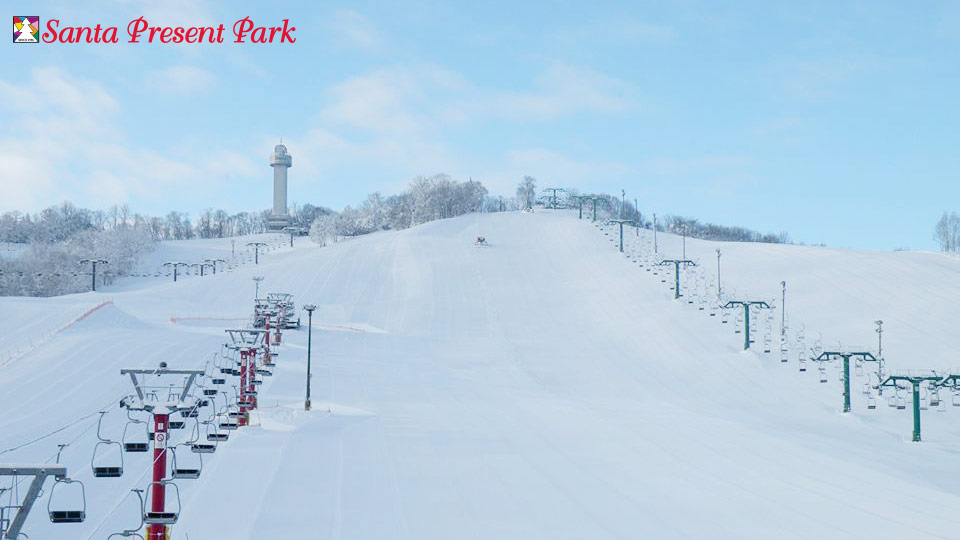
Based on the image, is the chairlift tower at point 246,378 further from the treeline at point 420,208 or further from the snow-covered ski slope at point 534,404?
the treeline at point 420,208

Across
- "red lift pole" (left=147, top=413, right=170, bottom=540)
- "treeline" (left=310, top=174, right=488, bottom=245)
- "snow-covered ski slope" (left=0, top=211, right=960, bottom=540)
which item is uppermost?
"treeline" (left=310, top=174, right=488, bottom=245)

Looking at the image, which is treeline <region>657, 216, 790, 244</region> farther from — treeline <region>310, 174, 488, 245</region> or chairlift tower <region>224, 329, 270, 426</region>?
chairlift tower <region>224, 329, 270, 426</region>

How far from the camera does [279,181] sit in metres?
152

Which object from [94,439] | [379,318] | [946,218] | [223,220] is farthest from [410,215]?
[94,439]

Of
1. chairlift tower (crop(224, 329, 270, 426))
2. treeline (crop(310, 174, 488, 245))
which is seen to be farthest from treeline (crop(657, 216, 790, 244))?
chairlift tower (crop(224, 329, 270, 426))

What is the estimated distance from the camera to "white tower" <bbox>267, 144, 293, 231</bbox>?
497ft

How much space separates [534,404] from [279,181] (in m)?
126

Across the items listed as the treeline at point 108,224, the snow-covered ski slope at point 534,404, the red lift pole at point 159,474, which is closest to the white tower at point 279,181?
the treeline at point 108,224

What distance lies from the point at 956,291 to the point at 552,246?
37.6 meters

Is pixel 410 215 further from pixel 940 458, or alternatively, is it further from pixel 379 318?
pixel 940 458

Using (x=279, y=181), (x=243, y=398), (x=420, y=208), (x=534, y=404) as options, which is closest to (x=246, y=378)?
(x=243, y=398)

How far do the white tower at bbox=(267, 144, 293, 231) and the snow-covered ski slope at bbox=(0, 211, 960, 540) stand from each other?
259 ft

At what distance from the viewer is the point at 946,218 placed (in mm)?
124875

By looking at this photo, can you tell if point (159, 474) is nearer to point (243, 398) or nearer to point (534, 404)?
point (243, 398)
